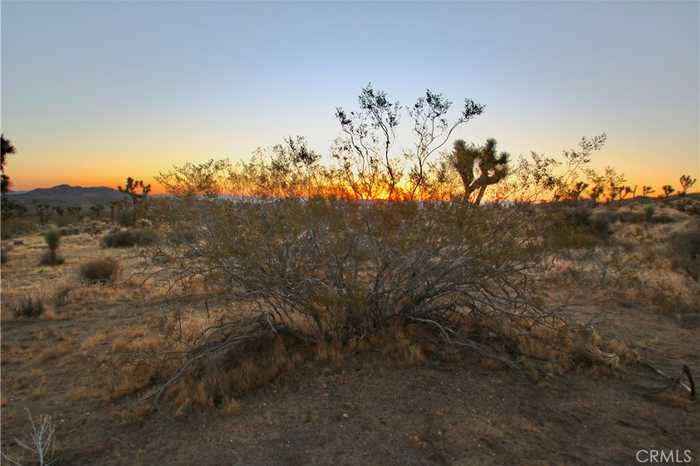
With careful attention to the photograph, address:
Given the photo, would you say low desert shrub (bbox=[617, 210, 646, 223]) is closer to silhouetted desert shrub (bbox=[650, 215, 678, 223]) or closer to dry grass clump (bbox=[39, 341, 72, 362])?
silhouetted desert shrub (bbox=[650, 215, 678, 223])

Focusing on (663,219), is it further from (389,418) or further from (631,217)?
(389,418)

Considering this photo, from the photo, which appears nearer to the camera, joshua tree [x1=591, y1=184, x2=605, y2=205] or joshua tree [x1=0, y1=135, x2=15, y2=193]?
joshua tree [x1=591, y1=184, x2=605, y2=205]

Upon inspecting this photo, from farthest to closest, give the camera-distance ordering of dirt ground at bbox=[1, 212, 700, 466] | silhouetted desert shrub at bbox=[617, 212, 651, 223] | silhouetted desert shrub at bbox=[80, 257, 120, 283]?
silhouetted desert shrub at bbox=[617, 212, 651, 223]
silhouetted desert shrub at bbox=[80, 257, 120, 283]
dirt ground at bbox=[1, 212, 700, 466]

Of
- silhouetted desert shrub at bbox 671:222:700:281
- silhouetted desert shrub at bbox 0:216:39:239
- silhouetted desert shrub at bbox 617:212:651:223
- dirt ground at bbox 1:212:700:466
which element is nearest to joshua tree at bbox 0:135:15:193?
silhouetted desert shrub at bbox 0:216:39:239

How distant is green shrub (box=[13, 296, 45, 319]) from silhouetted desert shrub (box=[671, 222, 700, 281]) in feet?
57.8

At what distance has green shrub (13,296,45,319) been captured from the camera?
394 inches

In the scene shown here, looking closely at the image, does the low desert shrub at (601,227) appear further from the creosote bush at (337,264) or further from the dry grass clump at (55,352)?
the dry grass clump at (55,352)

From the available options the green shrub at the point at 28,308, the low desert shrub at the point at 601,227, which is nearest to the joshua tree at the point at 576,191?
→ the green shrub at the point at 28,308

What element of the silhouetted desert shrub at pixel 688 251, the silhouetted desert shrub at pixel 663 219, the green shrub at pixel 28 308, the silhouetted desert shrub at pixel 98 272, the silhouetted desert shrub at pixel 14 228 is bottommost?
the green shrub at pixel 28 308

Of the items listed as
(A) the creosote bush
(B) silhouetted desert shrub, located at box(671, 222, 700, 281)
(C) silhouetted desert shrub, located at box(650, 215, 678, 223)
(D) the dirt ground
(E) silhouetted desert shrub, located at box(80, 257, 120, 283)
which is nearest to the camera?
(D) the dirt ground

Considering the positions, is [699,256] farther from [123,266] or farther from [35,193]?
[35,193]

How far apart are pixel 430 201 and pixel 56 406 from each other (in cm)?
595

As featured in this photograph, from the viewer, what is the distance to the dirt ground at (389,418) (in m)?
4.12

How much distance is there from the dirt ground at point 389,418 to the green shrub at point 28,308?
3691mm
